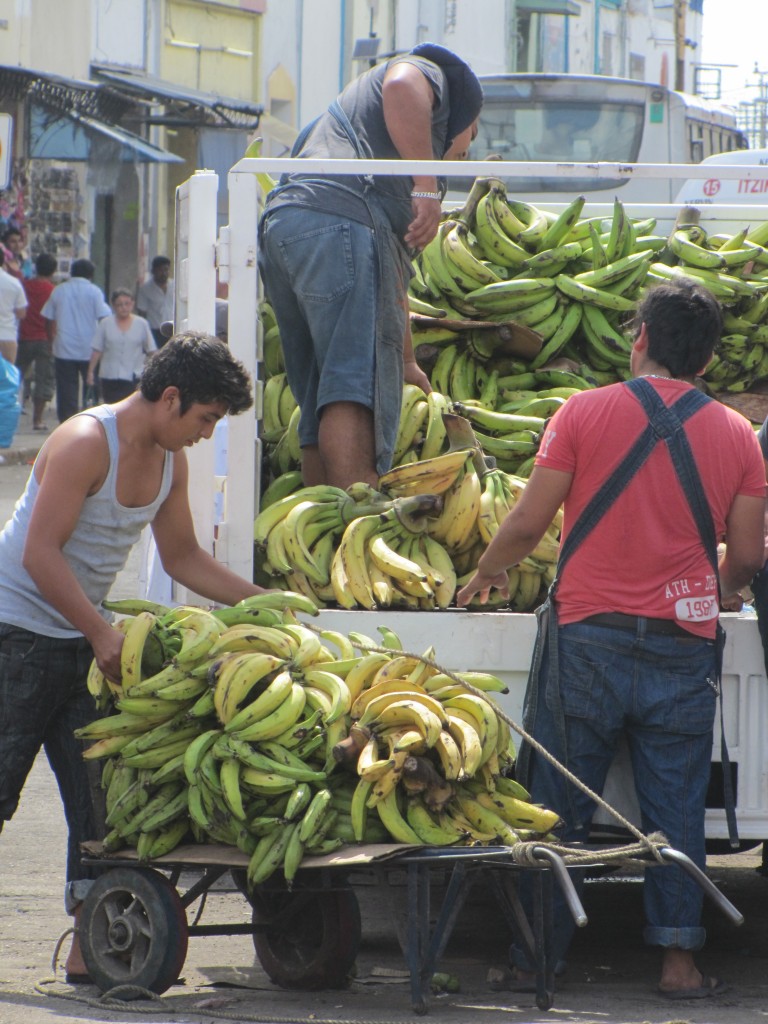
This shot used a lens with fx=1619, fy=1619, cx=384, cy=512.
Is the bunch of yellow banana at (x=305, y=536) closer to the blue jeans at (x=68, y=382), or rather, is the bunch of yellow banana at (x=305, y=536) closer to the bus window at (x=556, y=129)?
the bus window at (x=556, y=129)

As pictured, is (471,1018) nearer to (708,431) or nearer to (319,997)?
(319,997)

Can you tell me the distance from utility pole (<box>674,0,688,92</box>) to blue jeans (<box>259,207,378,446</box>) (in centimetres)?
4660

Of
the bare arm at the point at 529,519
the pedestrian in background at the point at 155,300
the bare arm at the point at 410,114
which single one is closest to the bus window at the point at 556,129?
the pedestrian in background at the point at 155,300

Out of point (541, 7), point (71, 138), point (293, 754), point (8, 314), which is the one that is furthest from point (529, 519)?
point (541, 7)

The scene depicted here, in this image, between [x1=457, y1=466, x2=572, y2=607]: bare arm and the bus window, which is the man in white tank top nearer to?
[x1=457, y1=466, x2=572, y2=607]: bare arm

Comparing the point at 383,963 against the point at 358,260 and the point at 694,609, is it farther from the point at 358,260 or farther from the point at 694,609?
the point at 358,260

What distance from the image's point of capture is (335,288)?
5484 millimetres

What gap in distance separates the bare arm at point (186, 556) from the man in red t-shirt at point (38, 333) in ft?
48.2

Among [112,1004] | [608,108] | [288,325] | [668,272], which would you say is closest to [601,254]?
[668,272]

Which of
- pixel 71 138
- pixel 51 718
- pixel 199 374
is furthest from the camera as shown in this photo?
pixel 71 138

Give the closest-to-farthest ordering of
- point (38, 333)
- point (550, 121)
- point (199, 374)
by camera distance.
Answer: point (199, 374) → point (550, 121) → point (38, 333)

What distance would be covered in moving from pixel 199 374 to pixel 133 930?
1.50m

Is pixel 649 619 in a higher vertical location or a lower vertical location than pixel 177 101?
lower

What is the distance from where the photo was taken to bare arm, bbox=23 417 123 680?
4.29 m
